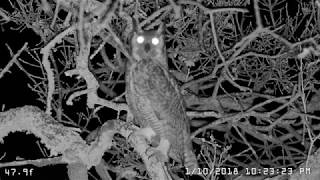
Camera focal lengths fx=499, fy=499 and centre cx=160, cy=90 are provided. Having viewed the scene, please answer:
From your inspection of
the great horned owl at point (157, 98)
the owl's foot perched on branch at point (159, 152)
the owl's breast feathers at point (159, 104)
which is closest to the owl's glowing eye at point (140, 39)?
the great horned owl at point (157, 98)

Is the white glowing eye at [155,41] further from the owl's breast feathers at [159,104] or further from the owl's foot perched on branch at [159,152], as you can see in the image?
the owl's foot perched on branch at [159,152]

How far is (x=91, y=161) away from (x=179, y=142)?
40.1 inches

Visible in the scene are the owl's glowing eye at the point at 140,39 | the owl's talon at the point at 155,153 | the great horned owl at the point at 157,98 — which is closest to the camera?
the owl's talon at the point at 155,153

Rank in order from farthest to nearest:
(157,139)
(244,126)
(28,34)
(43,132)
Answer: (28,34), (244,126), (157,139), (43,132)

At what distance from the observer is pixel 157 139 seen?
3.49 m

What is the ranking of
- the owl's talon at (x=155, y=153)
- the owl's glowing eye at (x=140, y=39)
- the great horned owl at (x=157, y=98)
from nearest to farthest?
the owl's talon at (x=155, y=153), the owl's glowing eye at (x=140, y=39), the great horned owl at (x=157, y=98)

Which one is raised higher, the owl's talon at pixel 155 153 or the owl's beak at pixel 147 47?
the owl's beak at pixel 147 47

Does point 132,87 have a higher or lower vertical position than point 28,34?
lower

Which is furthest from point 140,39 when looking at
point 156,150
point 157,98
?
point 156,150

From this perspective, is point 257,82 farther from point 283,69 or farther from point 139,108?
point 139,108

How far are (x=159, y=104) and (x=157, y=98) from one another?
0.16 ft

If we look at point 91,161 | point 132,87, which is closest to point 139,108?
point 132,87

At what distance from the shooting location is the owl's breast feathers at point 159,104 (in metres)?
3.52

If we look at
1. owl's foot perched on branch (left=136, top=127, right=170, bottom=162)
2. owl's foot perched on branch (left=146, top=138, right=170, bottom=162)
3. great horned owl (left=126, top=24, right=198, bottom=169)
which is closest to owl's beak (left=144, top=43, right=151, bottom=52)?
great horned owl (left=126, top=24, right=198, bottom=169)
